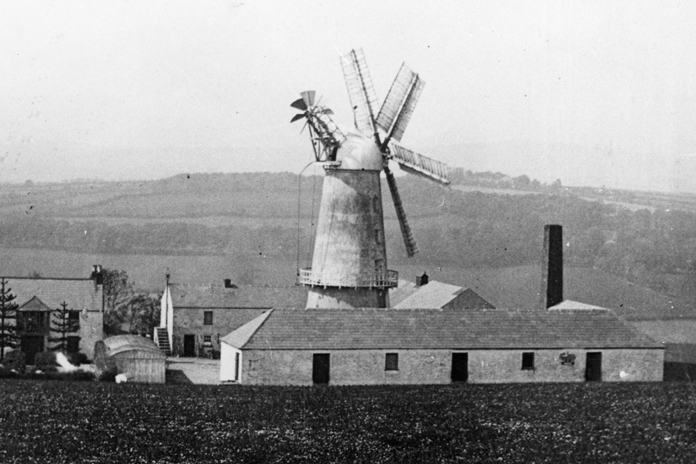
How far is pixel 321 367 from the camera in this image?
30.3 m

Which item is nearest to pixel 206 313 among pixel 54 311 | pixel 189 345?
pixel 189 345

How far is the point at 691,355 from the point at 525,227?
129 ft

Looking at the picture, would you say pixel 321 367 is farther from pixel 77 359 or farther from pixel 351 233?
pixel 77 359

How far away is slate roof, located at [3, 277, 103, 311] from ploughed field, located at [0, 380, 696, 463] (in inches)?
651

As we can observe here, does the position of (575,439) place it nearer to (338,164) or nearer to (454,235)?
(338,164)

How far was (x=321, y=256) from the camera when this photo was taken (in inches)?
1358

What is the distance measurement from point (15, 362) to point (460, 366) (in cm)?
1734

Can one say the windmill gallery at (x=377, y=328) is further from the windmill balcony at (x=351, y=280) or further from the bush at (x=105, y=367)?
the bush at (x=105, y=367)

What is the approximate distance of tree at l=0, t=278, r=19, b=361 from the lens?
40781 millimetres

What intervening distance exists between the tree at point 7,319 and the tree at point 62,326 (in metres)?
1.76

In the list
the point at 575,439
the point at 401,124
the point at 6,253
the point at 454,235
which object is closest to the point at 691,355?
the point at 401,124

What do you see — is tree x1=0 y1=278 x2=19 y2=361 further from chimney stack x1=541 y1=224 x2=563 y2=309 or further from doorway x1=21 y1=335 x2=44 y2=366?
chimney stack x1=541 y1=224 x2=563 y2=309

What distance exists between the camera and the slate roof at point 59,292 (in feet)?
149

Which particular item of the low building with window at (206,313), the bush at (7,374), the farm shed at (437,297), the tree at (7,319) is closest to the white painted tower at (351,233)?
the farm shed at (437,297)
